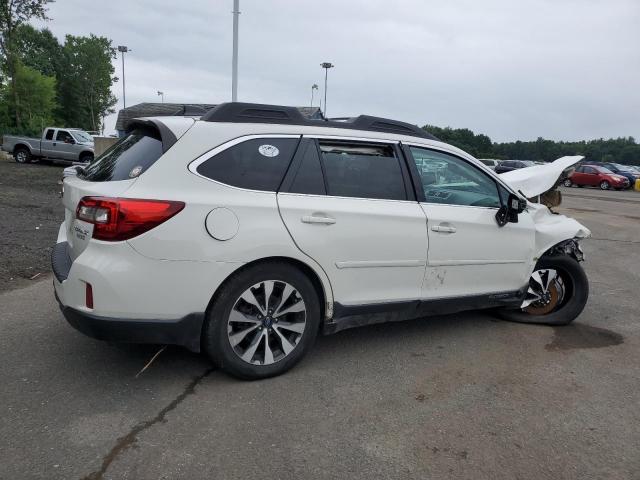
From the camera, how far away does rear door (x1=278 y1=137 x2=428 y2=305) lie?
3516 mm

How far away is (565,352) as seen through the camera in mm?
4309

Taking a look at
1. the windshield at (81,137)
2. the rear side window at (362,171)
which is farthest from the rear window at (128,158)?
the windshield at (81,137)

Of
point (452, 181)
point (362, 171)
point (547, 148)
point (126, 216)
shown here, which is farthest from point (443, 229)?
point (547, 148)

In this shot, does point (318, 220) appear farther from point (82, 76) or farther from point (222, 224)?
point (82, 76)

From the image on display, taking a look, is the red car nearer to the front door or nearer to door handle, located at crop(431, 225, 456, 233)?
the front door

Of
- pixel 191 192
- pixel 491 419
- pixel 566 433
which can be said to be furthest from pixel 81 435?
pixel 566 433

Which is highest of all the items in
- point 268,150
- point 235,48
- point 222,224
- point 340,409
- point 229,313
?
point 235,48

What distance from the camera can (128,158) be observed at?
3.47m

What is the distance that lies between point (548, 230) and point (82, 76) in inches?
3389

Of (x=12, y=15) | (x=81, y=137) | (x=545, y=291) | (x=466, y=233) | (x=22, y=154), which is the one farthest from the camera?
(x=12, y=15)

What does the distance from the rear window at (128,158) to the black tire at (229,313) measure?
0.89 metres

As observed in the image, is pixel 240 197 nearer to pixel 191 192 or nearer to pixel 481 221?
pixel 191 192

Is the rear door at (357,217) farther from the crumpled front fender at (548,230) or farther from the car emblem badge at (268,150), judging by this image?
the crumpled front fender at (548,230)

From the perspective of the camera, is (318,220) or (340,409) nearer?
(340,409)
